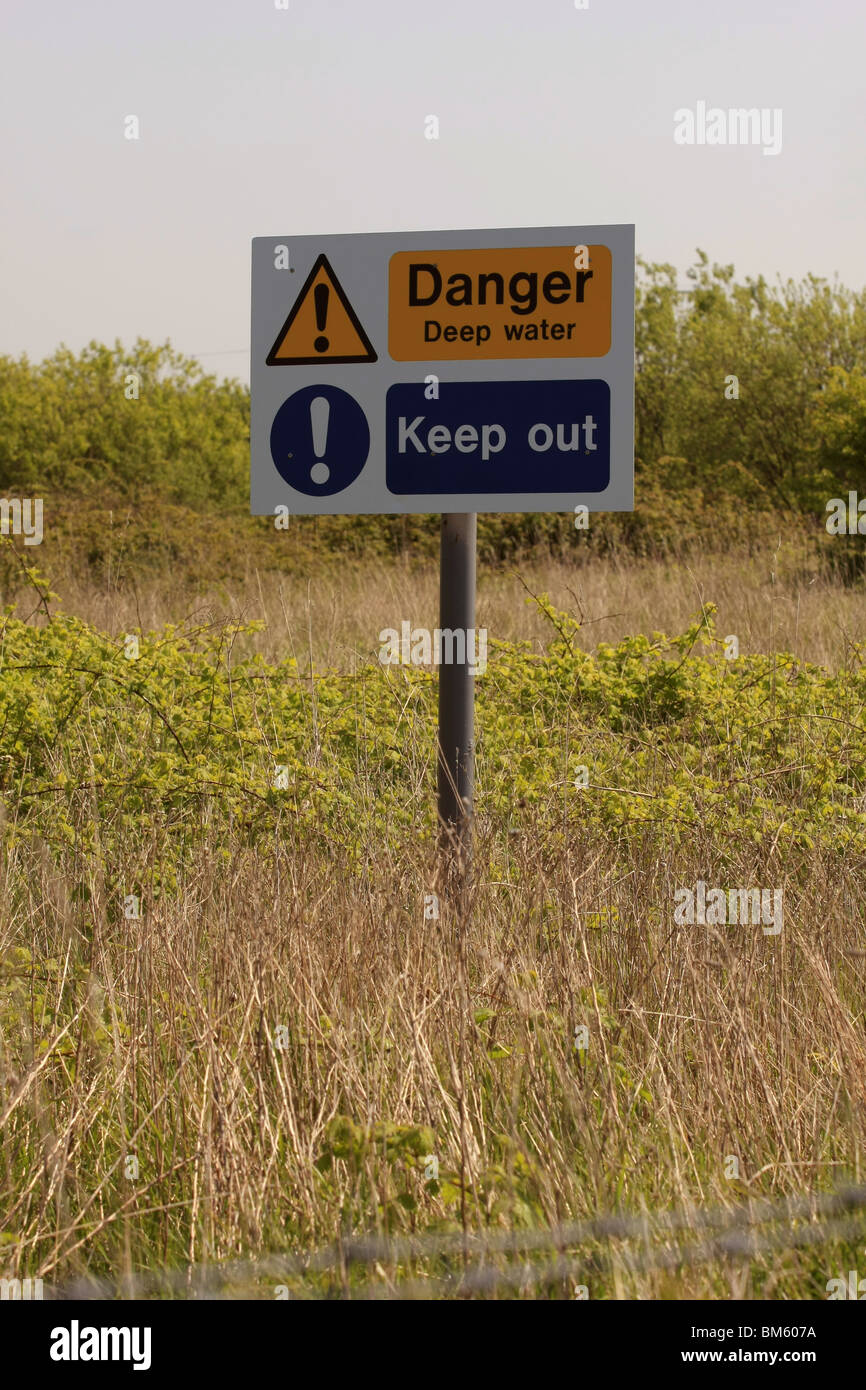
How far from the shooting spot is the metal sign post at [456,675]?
381 centimetres

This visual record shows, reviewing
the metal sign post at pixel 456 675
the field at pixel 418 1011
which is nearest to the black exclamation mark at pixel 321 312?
the metal sign post at pixel 456 675

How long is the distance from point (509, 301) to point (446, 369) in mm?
275

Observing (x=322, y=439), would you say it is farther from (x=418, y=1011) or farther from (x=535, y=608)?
(x=535, y=608)

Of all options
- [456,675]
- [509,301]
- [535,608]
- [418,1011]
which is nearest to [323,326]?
[509,301]

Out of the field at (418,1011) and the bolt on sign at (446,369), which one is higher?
the bolt on sign at (446,369)

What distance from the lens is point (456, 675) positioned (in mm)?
3861

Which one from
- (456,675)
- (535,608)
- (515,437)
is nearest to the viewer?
(515,437)

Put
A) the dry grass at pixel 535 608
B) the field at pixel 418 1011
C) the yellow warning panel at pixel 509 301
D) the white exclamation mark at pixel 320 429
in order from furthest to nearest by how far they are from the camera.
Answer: the dry grass at pixel 535 608 → the white exclamation mark at pixel 320 429 → the yellow warning panel at pixel 509 301 → the field at pixel 418 1011

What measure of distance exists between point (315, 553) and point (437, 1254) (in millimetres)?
13814

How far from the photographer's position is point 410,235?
376 cm

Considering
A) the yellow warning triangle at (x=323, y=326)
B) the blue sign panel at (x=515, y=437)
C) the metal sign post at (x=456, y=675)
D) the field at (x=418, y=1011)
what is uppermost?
the yellow warning triangle at (x=323, y=326)

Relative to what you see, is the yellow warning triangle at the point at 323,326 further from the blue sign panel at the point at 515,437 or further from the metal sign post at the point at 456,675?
the metal sign post at the point at 456,675

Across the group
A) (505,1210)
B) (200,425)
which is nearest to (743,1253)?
(505,1210)
